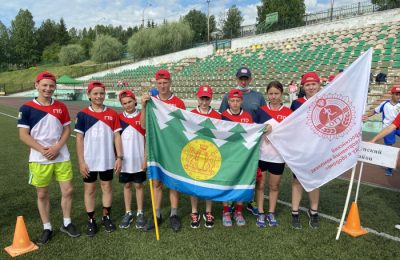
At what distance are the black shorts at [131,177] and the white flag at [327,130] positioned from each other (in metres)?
1.97

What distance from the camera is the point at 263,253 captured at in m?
3.97

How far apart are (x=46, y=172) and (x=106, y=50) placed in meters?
62.4

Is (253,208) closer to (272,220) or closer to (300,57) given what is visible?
(272,220)

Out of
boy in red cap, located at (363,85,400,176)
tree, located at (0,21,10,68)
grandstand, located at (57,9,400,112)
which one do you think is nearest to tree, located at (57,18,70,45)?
tree, located at (0,21,10,68)

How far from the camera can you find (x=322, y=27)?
31766 mm

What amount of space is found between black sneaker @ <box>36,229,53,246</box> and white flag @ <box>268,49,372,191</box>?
3.32 meters

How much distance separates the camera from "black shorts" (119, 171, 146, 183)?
4605 mm

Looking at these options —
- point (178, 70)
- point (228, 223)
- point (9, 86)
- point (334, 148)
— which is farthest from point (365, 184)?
point (9, 86)

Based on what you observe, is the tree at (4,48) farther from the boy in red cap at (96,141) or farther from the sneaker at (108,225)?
the sneaker at (108,225)

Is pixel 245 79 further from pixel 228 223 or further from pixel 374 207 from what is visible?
pixel 374 207

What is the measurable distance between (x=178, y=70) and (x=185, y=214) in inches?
1411

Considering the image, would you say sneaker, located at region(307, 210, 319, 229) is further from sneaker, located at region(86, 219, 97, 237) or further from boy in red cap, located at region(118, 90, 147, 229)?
sneaker, located at region(86, 219, 97, 237)

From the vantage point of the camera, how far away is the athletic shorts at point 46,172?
4098 mm

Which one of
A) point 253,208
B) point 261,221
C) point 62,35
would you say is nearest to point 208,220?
point 261,221
